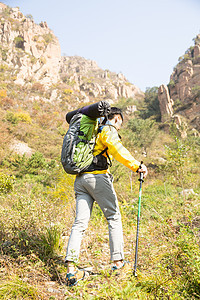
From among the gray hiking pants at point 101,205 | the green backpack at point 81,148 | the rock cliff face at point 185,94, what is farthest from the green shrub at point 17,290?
the rock cliff face at point 185,94

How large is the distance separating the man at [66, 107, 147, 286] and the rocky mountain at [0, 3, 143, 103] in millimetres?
41507

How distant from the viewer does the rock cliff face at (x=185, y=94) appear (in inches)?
1369

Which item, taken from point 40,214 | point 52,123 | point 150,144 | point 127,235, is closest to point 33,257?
point 40,214

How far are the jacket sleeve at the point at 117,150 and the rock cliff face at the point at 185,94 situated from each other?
33.3 metres

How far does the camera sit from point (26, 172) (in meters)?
12.9

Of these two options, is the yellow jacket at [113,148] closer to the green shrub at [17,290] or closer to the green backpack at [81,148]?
the green backpack at [81,148]

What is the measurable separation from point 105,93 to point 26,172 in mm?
53277

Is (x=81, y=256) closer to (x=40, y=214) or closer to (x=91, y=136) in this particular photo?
(x=40, y=214)

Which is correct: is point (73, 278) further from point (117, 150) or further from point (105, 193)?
point (117, 150)

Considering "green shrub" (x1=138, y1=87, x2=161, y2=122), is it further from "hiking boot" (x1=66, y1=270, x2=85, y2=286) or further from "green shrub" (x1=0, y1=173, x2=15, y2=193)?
"hiking boot" (x1=66, y1=270, x2=85, y2=286)

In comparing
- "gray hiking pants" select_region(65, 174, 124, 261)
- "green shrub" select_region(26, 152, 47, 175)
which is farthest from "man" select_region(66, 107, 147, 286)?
"green shrub" select_region(26, 152, 47, 175)

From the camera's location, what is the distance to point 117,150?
6.10 feet

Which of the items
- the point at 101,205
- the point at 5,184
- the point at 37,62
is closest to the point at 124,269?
the point at 101,205

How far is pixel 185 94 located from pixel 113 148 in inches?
1670
